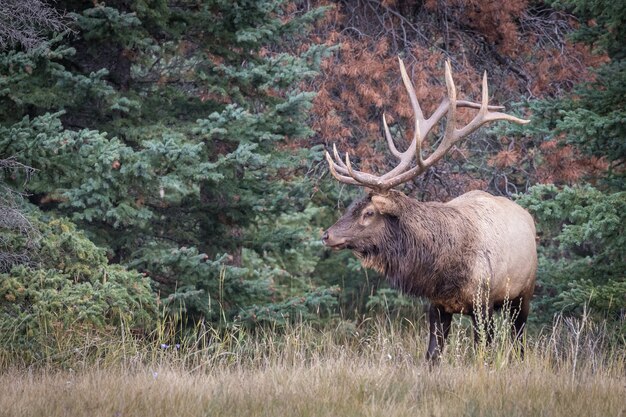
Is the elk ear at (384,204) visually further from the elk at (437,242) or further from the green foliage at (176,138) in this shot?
the green foliage at (176,138)

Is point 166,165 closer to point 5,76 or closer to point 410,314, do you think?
point 5,76

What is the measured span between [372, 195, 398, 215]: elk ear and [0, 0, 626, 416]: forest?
108 centimetres

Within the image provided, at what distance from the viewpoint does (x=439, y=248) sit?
309 inches

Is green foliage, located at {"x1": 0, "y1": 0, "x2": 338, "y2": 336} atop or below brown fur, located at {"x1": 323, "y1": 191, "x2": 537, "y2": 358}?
atop

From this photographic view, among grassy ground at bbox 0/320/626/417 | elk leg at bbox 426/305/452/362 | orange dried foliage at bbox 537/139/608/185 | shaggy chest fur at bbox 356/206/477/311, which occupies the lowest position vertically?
grassy ground at bbox 0/320/626/417

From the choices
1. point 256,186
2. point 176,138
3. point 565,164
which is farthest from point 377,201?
point 565,164

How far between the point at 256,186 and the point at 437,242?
2.41 metres

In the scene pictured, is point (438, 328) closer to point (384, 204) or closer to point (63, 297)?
point (384, 204)

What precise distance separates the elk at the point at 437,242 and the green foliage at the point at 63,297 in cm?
174

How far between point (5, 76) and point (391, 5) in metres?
5.39

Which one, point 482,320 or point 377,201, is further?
point 377,201

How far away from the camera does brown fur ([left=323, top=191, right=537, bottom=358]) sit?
779cm

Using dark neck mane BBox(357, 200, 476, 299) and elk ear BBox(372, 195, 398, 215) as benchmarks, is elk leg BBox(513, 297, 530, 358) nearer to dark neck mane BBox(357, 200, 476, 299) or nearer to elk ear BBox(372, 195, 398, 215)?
dark neck mane BBox(357, 200, 476, 299)

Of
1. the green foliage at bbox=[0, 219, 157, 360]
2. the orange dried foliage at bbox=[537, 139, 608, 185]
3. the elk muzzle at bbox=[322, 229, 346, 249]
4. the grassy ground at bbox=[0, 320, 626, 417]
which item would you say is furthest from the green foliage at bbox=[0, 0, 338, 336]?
the orange dried foliage at bbox=[537, 139, 608, 185]
